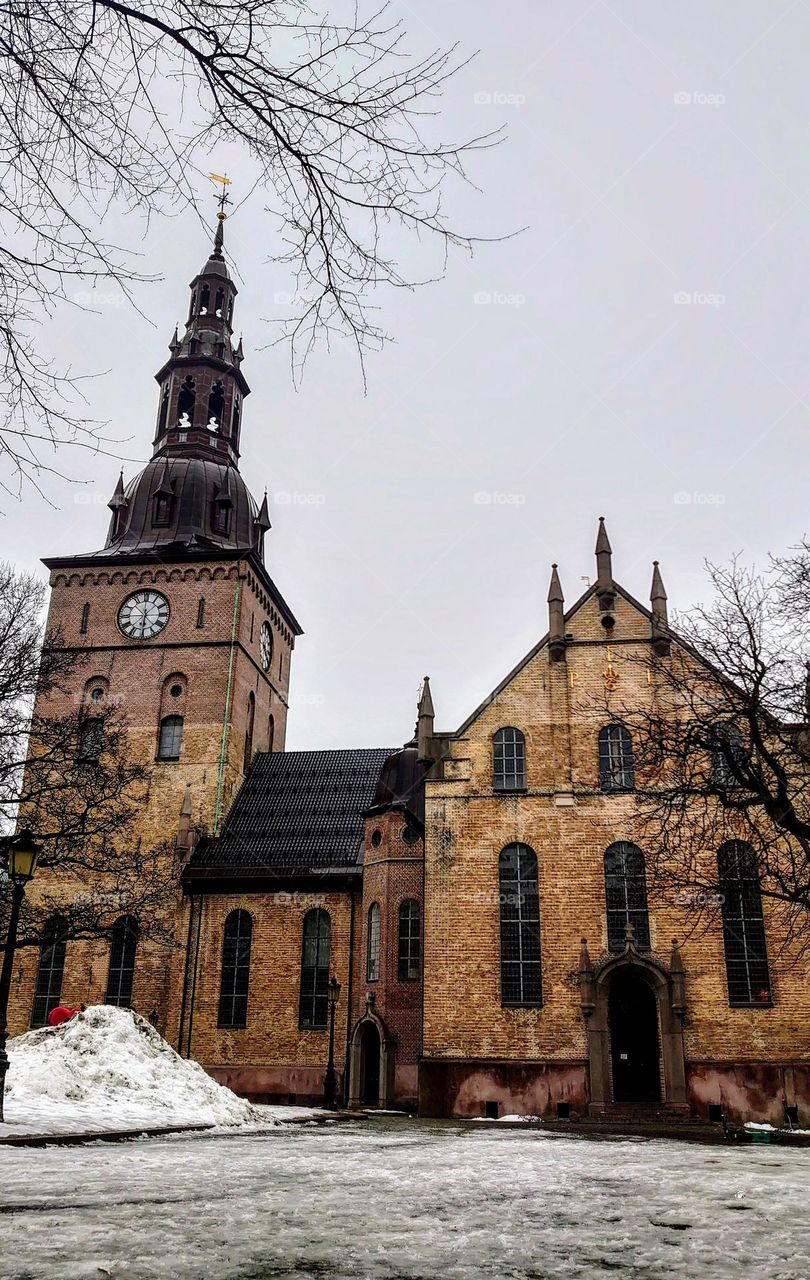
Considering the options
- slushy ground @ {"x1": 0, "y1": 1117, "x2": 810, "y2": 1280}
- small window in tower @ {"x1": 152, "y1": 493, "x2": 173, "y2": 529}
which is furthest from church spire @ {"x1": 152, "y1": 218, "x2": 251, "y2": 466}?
slushy ground @ {"x1": 0, "y1": 1117, "x2": 810, "y2": 1280}

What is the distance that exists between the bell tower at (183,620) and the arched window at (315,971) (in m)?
4.31

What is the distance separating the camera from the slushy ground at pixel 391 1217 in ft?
16.0

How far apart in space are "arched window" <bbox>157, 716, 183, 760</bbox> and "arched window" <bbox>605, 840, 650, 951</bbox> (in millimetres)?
17959

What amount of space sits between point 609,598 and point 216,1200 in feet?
84.9

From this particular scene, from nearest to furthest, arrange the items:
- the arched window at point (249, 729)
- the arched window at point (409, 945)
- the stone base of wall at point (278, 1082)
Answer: the arched window at point (409, 945) < the stone base of wall at point (278, 1082) < the arched window at point (249, 729)

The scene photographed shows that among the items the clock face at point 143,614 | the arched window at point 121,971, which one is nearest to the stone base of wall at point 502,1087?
the arched window at point 121,971

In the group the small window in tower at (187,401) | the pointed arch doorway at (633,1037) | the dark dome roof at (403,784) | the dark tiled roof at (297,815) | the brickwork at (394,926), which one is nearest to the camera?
the pointed arch doorway at (633,1037)

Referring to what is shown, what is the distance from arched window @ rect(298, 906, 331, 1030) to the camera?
112 feet

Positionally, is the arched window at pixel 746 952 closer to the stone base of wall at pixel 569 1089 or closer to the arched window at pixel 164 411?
the stone base of wall at pixel 569 1089

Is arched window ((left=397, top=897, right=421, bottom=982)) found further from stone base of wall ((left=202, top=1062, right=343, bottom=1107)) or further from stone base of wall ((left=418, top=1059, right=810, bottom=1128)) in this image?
stone base of wall ((left=202, top=1062, right=343, bottom=1107))

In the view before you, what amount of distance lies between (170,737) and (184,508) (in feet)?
32.7

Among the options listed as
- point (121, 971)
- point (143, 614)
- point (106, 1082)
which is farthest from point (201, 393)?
point (106, 1082)

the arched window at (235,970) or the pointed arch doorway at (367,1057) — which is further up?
the arched window at (235,970)

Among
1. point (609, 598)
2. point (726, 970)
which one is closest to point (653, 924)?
point (726, 970)
